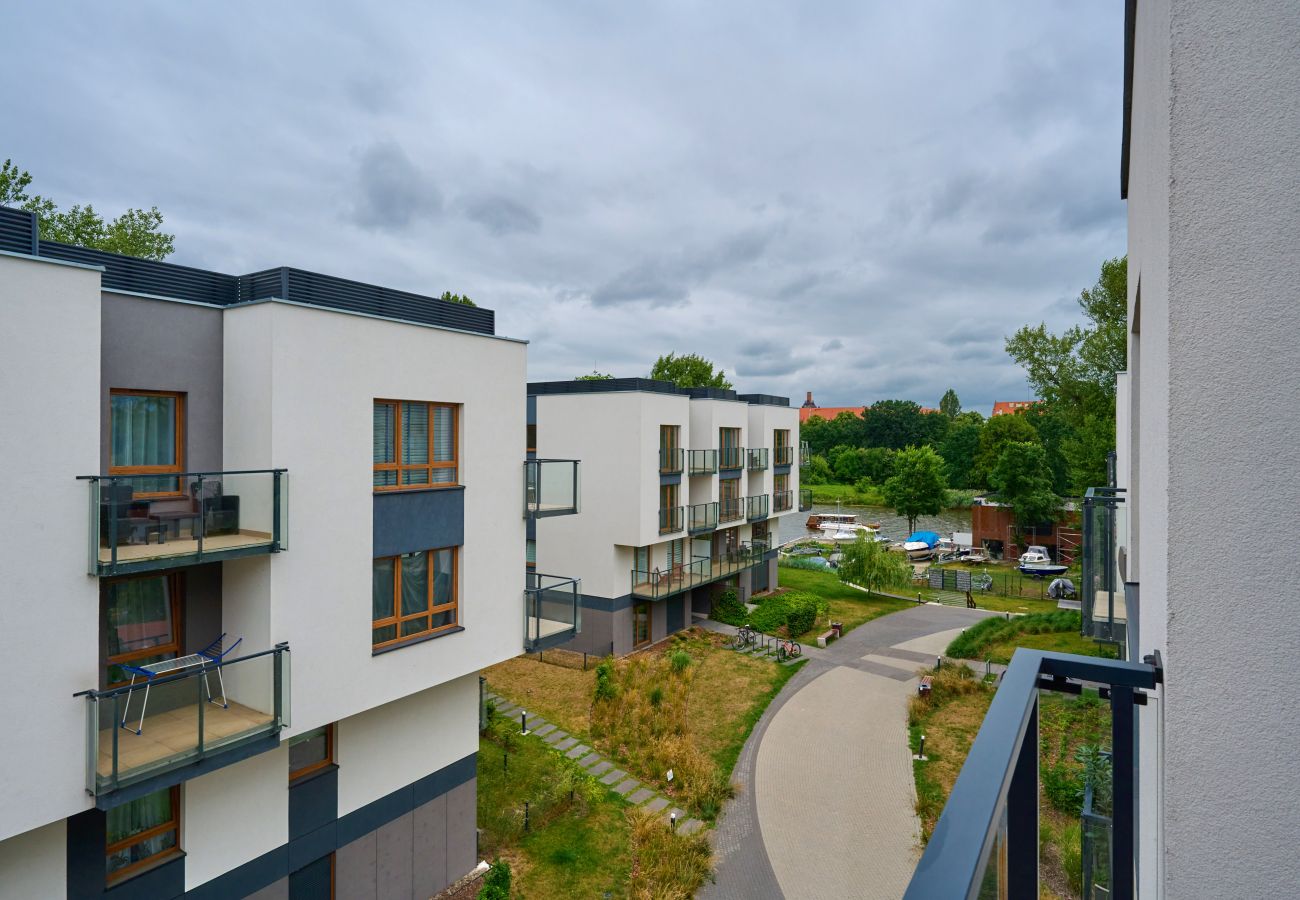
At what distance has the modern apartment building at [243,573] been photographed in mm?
6191

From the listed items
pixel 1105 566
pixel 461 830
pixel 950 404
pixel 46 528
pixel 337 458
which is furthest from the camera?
pixel 950 404

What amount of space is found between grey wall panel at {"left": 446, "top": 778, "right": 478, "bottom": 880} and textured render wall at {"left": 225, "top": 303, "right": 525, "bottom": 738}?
223cm

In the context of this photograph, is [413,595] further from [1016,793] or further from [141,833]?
[1016,793]

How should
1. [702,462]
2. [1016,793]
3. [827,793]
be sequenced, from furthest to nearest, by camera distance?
[702,462] → [827,793] → [1016,793]

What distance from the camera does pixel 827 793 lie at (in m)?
14.1

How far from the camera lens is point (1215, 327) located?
134 centimetres

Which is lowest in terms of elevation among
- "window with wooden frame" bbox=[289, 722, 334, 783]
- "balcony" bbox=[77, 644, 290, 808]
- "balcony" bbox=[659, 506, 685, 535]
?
"window with wooden frame" bbox=[289, 722, 334, 783]

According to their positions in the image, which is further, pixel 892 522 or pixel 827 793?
pixel 892 522

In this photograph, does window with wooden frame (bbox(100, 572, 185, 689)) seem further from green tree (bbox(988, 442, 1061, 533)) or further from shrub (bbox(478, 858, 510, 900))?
green tree (bbox(988, 442, 1061, 533))

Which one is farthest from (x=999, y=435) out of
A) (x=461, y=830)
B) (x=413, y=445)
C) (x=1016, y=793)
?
(x=1016, y=793)

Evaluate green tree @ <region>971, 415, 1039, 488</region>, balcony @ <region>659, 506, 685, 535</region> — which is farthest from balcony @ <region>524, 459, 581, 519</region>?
green tree @ <region>971, 415, 1039, 488</region>

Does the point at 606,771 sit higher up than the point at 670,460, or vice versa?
the point at 670,460

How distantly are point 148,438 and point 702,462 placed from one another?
17.9 meters

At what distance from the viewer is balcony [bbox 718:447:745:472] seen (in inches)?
998
